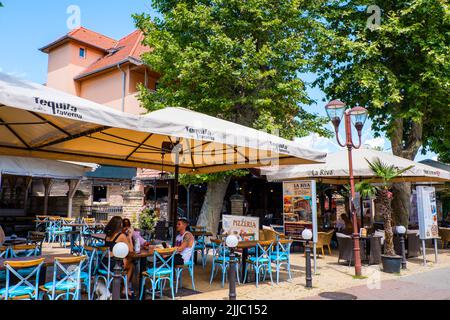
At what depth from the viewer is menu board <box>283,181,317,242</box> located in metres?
8.39

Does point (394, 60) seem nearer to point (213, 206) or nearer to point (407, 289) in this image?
point (213, 206)

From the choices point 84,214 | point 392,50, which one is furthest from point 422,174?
point 84,214

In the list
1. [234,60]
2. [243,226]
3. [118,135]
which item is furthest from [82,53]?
[243,226]

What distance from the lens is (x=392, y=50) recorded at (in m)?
14.4

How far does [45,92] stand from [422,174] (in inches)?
399

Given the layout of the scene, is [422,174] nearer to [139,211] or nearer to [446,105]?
[446,105]

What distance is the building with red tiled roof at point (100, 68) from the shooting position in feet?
66.3

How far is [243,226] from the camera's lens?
841 cm

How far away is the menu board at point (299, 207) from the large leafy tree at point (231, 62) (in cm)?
311

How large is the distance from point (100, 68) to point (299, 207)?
17101 millimetres

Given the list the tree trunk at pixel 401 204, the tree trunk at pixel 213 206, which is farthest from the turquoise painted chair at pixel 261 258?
the tree trunk at pixel 401 204

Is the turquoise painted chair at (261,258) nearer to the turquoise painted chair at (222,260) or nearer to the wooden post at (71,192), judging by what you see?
the turquoise painted chair at (222,260)
